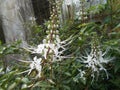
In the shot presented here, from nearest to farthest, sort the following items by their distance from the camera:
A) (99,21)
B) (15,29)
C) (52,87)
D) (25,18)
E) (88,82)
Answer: (52,87) < (88,82) < (99,21) < (25,18) < (15,29)

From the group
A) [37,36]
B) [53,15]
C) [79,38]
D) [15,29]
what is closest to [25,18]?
[15,29]

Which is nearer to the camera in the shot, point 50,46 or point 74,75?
point 50,46

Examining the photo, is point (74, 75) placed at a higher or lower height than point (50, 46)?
lower

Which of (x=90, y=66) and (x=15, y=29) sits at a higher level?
(x=90, y=66)

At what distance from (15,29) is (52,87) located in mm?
2798

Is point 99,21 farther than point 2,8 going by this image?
No

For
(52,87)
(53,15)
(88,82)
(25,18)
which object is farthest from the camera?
(25,18)

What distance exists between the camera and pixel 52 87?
1891mm

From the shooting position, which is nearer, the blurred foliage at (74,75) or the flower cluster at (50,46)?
the flower cluster at (50,46)

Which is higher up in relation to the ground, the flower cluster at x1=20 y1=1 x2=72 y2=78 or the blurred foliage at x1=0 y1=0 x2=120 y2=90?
the flower cluster at x1=20 y1=1 x2=72 y2=78

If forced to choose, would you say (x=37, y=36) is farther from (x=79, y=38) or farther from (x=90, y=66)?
(x=90, y=66)

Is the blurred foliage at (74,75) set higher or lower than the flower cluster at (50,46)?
lower

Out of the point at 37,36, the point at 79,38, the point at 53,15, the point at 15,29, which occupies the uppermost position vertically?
the point at 53,15

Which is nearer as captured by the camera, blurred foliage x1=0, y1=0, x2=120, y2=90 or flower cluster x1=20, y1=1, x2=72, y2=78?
flower cluster x1=20, y1=1, x2=72, y2=78
